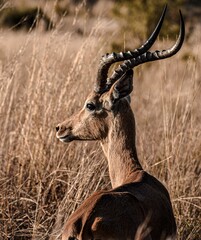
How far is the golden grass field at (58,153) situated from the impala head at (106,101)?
459mm

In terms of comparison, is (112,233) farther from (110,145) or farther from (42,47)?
(42,47)

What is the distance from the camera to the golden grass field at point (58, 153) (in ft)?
22.7

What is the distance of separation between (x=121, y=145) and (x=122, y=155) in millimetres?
77

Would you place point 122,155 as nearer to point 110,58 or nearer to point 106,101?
point 106,101

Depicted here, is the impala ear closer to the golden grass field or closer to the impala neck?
the impala neck

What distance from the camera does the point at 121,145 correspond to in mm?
6398

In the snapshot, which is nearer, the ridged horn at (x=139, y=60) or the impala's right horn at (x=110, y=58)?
the ridged horn at (x=139, y=60)

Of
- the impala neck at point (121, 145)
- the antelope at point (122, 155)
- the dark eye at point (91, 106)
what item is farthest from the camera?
the dark eye at point (91, 106)

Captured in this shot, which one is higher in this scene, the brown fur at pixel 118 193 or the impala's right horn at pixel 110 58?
the impala's right horn at pixel 110 58

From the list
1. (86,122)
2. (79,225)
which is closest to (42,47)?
(86,122)

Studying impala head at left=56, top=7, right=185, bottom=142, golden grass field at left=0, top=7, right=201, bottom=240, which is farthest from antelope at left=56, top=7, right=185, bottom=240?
golden grass field at left=0, top=7, right=201, bottom=240

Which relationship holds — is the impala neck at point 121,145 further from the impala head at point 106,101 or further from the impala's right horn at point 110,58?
the impala's right horn at point 110,58

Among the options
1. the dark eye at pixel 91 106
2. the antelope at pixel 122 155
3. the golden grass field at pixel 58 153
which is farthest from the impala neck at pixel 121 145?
the golden grass field at pixel 58 153

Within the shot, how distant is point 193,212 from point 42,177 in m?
1.31
